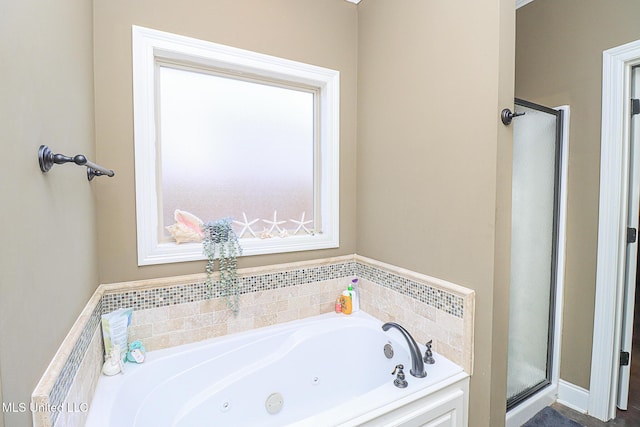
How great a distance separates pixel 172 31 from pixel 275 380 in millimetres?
1978

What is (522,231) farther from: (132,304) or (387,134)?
(132,304)

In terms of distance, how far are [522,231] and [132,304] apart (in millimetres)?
2260

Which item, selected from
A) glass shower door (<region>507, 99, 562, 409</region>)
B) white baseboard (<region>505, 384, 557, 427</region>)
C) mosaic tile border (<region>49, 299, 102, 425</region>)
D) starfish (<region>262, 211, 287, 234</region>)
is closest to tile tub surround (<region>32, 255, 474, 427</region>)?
mosaic tile border (<region>49, 299, 102, 425</region>)

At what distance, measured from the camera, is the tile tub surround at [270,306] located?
1271 millimetres

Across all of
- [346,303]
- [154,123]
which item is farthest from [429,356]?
[154,123]

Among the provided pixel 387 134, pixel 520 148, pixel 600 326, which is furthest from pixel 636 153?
pixel 387 134

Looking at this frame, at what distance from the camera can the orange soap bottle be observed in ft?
6.86

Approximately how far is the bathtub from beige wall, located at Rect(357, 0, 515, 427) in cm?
40

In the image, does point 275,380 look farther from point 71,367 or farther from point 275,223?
point 71,367

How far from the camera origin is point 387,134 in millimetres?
1894

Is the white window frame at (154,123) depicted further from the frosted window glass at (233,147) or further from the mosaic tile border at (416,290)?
the mosaic tile border at (416,290)

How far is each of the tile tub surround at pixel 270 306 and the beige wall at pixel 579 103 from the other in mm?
1143

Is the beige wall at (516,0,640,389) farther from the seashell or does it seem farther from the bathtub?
the seashell

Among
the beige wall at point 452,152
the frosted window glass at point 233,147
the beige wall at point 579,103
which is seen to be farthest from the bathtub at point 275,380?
the beige wall at point 579,103
